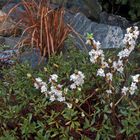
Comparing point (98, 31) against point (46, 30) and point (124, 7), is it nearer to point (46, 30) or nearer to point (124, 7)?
point (46, 30)

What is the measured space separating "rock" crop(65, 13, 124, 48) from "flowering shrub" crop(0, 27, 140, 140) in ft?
6.15

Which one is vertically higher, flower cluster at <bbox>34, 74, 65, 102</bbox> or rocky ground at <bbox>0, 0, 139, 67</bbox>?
flower cluster at <bbox>34, 74, 65, 102</bbox>

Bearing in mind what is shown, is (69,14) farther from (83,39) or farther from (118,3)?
(118,3)

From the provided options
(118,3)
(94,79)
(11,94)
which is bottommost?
(118,3)

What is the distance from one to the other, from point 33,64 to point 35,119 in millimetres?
1797

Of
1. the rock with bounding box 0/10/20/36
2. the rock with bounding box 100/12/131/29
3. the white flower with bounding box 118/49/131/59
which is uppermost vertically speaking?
the white flower with bounding box 118/49/131/59

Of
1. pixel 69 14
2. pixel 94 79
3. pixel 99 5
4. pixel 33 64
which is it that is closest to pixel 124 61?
pixel 94 79

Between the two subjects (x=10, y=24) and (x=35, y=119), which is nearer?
(x=35, y=119)

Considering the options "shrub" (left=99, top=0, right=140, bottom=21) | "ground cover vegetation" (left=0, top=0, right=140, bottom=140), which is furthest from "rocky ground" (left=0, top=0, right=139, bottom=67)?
"ground cover vegetation" (left=0, top=0, right=140, bottom=140)

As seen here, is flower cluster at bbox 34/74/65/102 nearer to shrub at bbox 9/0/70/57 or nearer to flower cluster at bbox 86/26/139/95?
flower cluster at bbox 86/26/139/95

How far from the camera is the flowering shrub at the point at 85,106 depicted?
225 cm

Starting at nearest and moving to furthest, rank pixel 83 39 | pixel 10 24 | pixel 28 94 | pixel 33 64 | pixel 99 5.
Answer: pixel 28 94
pixel 33 64
pixel 83 39
pixel 10 24
pixel 99 5

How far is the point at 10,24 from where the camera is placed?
17.1 ft

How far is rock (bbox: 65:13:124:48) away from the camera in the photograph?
453cm
